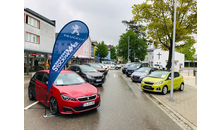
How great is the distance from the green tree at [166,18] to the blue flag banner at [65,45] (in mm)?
11910

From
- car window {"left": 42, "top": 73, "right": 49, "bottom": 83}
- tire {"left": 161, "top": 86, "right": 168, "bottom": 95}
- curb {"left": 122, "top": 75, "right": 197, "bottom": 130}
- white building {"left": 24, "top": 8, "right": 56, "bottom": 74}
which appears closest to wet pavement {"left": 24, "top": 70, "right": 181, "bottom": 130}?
curb {"left": 122, "top": 75, "right": 197, "bottom": 130}

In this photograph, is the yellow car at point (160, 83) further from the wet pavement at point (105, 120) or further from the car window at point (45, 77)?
the car window at point (45, 77)

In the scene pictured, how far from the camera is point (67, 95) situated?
15.9 ft

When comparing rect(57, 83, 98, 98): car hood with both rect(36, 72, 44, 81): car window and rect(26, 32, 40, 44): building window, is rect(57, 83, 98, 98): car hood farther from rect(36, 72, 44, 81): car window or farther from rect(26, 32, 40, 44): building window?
rect(26, 32, 40, 44): building window

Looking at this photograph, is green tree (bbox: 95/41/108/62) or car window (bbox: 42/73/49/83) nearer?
car window (bbox: 42/73/49/83)

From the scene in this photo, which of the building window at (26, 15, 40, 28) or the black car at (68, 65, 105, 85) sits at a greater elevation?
the building window at (26, 15, 40, 28)

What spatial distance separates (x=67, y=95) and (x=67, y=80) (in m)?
1.25

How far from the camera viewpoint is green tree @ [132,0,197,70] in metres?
15.3

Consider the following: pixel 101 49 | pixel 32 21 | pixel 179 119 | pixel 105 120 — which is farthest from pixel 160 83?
pixel 101 49

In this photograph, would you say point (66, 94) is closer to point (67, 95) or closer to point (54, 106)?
point (67, 95)

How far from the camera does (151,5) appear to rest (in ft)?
54.4

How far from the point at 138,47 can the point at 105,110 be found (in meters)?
45.6
